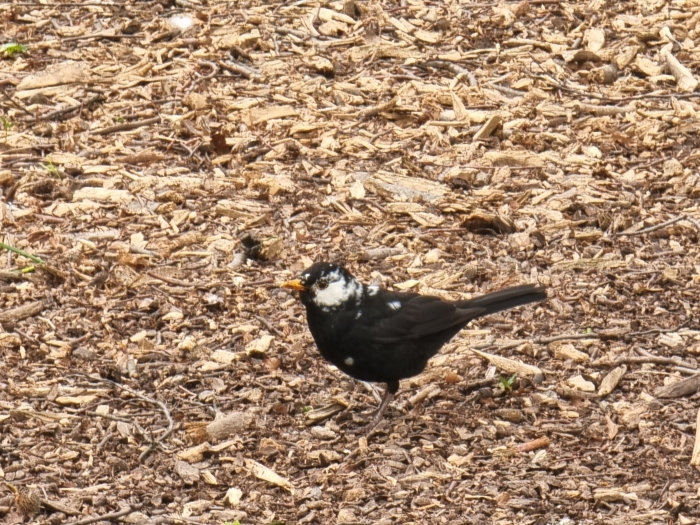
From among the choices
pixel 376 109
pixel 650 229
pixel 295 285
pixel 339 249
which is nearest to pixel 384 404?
pixel 295 285

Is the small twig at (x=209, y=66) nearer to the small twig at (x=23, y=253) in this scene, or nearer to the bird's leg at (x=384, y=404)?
the small twig at (x=23, y=253)

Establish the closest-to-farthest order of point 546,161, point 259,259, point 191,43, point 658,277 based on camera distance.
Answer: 1. point 658,277
2. point 259,259
3. point 546,161
4. point 191,43

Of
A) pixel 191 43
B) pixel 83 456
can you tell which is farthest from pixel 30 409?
pixel 191 43

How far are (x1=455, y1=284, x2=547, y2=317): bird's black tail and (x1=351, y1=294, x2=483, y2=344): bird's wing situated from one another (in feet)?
0.21

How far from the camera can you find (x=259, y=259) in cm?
659

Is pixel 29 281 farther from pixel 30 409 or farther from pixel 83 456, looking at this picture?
pixel 83 456

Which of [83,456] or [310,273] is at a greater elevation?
[310,273]

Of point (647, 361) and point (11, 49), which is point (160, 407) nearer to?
point (647, 361)

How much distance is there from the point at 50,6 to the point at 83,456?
5284 mm

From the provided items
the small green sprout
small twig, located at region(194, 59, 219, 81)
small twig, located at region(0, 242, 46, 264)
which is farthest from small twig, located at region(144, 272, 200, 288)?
the small green sprout

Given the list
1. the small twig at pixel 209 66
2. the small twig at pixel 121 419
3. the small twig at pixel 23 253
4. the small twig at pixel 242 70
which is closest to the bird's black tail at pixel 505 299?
the small twig at pixel 121 419

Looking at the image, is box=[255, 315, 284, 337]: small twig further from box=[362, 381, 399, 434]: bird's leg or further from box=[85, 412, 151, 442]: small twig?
box=[85, 412, 151, 442]: small twig

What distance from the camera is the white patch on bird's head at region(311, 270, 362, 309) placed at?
547 cm

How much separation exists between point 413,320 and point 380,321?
0.16 metres
